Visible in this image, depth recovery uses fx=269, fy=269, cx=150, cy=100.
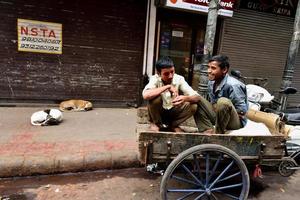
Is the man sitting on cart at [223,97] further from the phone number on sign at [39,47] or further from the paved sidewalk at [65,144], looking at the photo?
the phone number on sign at [39,47]

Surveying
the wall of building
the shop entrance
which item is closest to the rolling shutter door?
the shop entrance

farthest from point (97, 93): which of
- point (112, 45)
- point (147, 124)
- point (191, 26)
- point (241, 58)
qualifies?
point (241, 58)

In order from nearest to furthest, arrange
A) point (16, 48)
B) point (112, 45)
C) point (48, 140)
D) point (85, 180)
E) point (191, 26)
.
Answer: point (85, 180), point (48, 140), point (16, 48), point (112, 45), point (191, 26)

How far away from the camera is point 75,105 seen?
6.48 meters

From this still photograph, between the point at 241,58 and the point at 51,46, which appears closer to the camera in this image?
the point at 51,46

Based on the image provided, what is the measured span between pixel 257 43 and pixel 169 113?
619 cm

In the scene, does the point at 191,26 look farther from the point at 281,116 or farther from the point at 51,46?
the point at 281,116

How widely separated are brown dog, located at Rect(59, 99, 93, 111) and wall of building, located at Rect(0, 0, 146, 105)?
0.29 m

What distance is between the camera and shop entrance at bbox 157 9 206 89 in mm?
7258

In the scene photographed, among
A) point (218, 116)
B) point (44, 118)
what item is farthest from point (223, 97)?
point (44, 118)

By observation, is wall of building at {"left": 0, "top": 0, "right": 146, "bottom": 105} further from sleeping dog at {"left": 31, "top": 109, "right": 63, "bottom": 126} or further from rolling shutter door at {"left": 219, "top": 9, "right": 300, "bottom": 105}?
rolling shutter door at {"left": 219, "top": 9, "right": 300, "bottom": 105}

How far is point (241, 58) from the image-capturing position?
27.1ft

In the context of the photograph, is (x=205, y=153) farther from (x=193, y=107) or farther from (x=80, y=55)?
(x=80, y=55)

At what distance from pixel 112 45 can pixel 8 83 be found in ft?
8.49
